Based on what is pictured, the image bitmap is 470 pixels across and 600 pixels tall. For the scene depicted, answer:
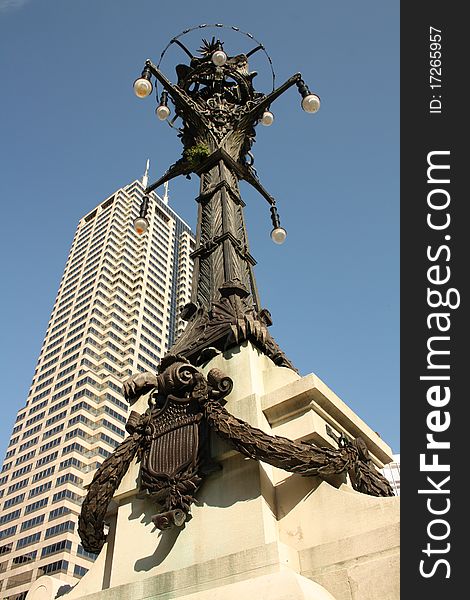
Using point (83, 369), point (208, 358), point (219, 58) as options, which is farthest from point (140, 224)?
point (83, 369)

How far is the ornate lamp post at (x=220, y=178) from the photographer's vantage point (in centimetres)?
755

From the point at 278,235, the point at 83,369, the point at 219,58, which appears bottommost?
the point at 278,235

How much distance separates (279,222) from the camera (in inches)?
462

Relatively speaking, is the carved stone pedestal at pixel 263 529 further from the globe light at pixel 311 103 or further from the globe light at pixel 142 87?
the globe light at pixel 142 87

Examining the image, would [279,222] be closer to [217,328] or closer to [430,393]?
[217,328]

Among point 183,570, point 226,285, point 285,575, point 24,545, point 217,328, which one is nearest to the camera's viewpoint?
point 285,575

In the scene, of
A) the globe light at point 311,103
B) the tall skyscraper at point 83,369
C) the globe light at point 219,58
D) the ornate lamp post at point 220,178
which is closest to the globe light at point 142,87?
the ornate lamp post at point 220,178

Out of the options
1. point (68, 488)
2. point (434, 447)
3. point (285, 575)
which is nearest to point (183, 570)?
point (285, 575)

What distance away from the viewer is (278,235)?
1143 cm

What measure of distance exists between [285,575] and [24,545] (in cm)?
8387

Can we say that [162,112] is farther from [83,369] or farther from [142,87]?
[83,369]

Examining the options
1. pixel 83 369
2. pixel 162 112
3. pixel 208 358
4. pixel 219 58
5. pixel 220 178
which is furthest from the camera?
pixel 83 369

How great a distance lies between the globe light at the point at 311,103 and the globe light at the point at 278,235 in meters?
2.39

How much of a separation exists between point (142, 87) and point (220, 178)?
2404 mm
